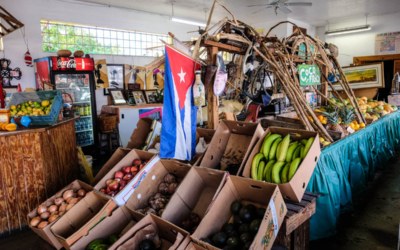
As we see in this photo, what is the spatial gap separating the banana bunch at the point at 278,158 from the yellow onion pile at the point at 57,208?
59.8 inches

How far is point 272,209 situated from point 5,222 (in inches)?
119

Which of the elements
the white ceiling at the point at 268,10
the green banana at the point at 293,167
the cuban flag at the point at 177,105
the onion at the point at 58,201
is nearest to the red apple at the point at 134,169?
the cuban flag at the point at 177,105

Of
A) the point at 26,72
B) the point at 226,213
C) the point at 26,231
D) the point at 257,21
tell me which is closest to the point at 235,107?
the point at 226,213

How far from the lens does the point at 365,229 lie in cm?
283

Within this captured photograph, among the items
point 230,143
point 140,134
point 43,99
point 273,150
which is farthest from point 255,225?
point 43,99

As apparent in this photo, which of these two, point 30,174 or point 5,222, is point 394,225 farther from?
point 5,222

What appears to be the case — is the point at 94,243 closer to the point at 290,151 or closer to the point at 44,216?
the point at 44,216

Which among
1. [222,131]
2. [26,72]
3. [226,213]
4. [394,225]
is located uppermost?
[26,72]

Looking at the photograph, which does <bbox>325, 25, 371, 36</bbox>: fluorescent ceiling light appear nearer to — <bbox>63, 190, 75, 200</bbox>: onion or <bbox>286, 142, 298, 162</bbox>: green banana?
<bbox>286, 142, 298, 162</bbox>: green banana

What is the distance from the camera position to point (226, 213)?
71.4 inches

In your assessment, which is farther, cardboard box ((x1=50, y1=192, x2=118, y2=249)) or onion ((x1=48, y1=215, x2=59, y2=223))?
onion ((x1=48, y1=215, x2=59, y2=223))

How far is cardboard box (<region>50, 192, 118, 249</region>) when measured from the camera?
5.59ft

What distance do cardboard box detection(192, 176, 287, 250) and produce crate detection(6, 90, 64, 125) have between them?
258 centimetres

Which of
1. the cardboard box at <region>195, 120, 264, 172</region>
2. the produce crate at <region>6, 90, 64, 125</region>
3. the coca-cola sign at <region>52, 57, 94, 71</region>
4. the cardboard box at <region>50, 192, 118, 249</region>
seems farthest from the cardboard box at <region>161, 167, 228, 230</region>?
the coca-cola sign at <region>52, 57, 94, 71</region>
